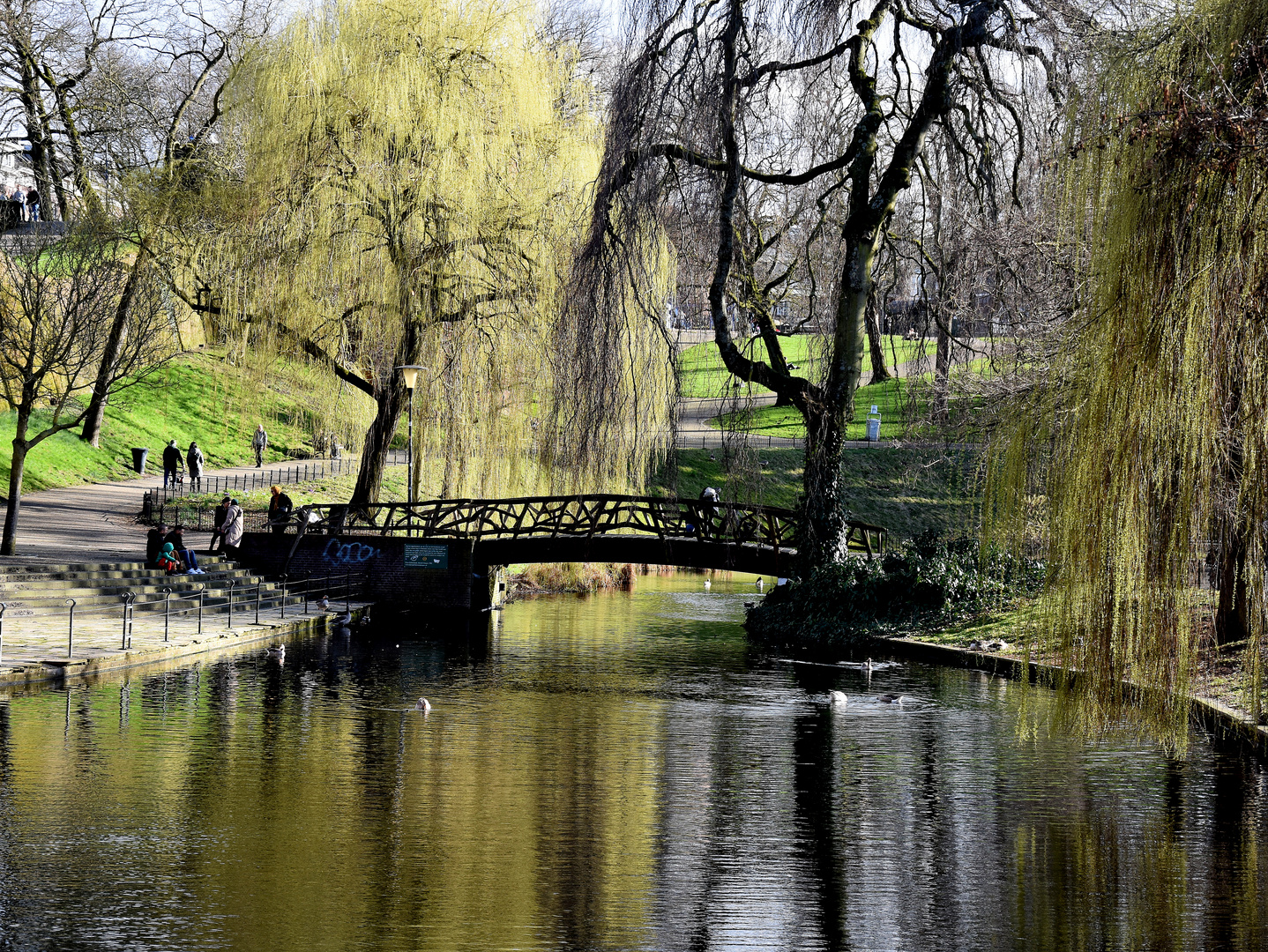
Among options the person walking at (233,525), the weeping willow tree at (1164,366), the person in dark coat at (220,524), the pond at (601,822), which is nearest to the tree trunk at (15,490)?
the person in dark coat at (220,524)

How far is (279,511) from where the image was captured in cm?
3575

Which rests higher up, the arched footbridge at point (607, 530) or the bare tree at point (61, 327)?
the bare tree at point (61, 327)

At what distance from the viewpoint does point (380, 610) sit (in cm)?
3434

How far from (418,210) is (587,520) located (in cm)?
832

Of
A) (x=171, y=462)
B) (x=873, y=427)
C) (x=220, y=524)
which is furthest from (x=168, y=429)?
(x=873, y=427)

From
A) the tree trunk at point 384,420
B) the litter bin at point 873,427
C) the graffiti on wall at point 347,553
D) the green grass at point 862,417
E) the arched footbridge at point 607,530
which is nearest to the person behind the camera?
the arched footbridge at point 607,530

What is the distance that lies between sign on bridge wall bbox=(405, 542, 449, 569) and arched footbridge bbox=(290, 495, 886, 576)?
264mm

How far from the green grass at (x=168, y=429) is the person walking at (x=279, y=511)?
7.08ft

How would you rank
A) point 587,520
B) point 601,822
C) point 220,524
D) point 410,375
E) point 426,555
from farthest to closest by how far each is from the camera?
1. point 220,524
2. point 426,555
3. point 587,520
4. point 410,375
5. point 601,822

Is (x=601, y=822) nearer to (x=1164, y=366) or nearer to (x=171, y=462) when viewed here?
(x=1164, y=366)

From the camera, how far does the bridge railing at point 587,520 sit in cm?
3053

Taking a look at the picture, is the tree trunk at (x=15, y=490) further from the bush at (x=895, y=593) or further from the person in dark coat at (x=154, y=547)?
the bush at (x=895, y=593)

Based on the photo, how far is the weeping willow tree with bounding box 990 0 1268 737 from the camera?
36.3ft

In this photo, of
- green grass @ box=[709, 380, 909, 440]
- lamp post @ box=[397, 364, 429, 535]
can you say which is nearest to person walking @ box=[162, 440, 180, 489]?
lamp post @ box=[397, 364, 429, 535]
